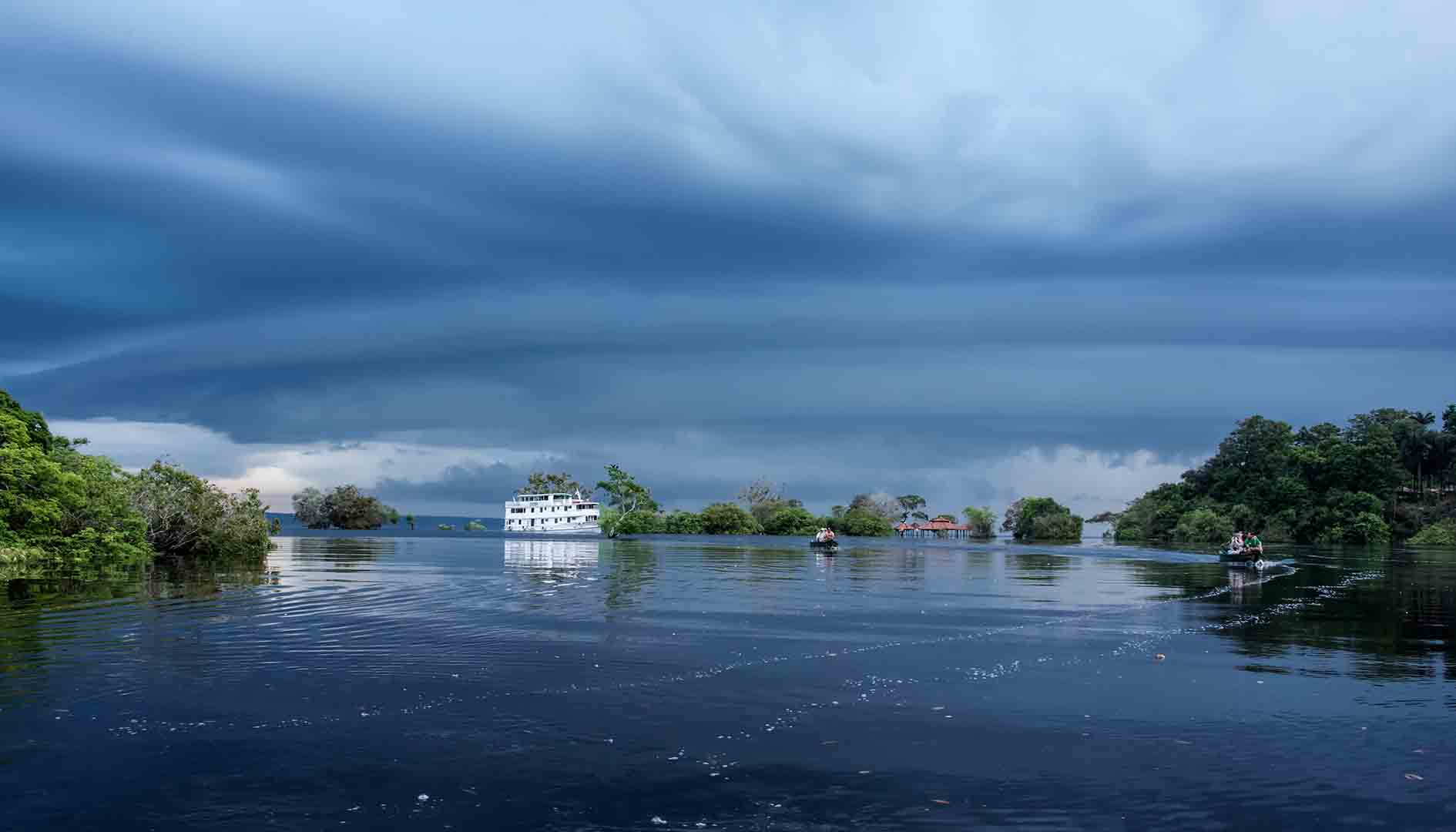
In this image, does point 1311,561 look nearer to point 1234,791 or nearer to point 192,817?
point 1234,791

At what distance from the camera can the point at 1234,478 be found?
14938 cm

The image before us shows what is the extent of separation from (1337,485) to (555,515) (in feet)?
403

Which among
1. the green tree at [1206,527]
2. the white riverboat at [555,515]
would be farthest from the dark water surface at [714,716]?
the white riverboat at [555,515]

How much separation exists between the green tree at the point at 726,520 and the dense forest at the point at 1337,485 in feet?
241

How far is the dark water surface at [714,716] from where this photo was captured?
37.0 ft

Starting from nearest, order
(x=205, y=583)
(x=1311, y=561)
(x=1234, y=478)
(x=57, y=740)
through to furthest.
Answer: (x=57, y=740), (x=205, y=583), (x=1311, y=561), (x=1234, y=478)

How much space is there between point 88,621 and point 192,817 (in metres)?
19.8

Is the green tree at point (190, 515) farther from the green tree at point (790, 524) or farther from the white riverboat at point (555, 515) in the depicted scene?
the green tree at point (790, 524)

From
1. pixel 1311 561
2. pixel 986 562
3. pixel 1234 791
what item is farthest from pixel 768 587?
pixel 1311 561

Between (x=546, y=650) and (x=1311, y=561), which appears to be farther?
(x=1311, y=561)

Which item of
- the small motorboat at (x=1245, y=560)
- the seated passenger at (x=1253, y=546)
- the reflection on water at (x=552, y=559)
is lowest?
the reflection on water at (x=552, y=559)

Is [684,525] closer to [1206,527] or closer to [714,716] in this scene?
[1206,527]

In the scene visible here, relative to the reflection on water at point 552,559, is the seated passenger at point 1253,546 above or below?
above

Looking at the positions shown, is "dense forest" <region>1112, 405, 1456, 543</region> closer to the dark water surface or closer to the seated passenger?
the seated passenger
